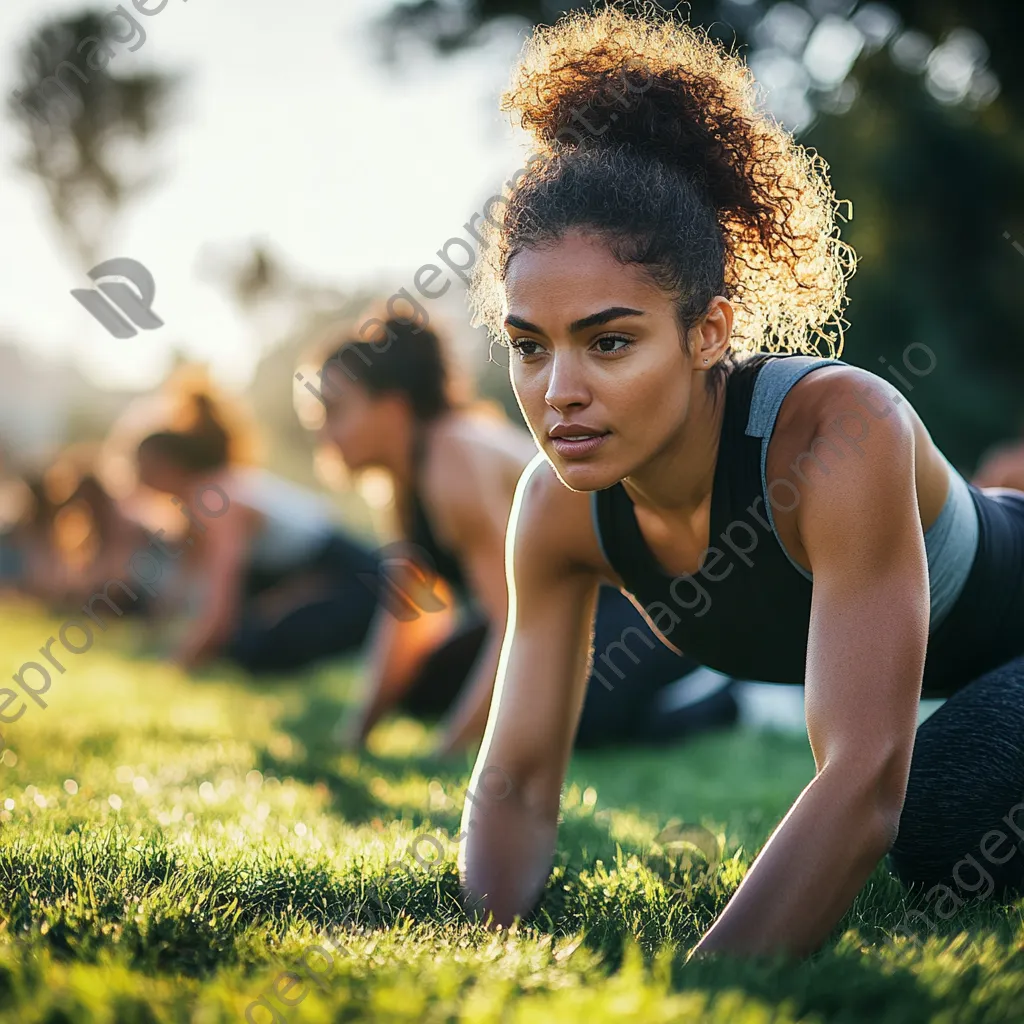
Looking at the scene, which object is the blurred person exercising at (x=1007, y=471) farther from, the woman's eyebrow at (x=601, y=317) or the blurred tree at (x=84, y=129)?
the blurred tree at (x=84, y=129)

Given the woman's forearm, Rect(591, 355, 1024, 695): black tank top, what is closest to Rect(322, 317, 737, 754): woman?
Rect(591, 355, 1024, 695): black tank top

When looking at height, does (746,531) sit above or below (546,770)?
above

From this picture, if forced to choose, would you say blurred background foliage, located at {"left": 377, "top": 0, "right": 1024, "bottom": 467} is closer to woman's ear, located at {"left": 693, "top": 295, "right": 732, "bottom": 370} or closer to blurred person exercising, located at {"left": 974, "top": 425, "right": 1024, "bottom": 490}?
blurred person exercising, located at {"left": 974, "top": 425, "right": 1024, "bottom": 490}

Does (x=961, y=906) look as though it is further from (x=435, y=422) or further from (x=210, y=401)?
(x=210, y=401)

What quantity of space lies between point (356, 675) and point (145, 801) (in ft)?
15.2

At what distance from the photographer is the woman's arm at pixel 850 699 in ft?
6.28

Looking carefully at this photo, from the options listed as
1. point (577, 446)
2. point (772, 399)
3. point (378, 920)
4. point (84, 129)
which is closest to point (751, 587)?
point (772, 399)

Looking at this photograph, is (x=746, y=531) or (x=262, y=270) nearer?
(x=746, y=531)

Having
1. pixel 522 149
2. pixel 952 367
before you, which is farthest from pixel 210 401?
pixel 952 367

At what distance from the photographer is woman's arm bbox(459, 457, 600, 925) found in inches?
102

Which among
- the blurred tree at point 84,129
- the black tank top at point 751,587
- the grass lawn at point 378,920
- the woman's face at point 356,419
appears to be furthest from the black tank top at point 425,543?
the blurred tree at point 84,129

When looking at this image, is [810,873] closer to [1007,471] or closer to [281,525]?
[1007,471]

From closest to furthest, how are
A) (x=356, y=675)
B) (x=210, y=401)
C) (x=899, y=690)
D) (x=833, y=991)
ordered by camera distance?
(x=833, y=991) < (x=899, y=690) < (x=210, y=401) < (x=356, y=675)

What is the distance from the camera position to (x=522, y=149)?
2.62 metres
